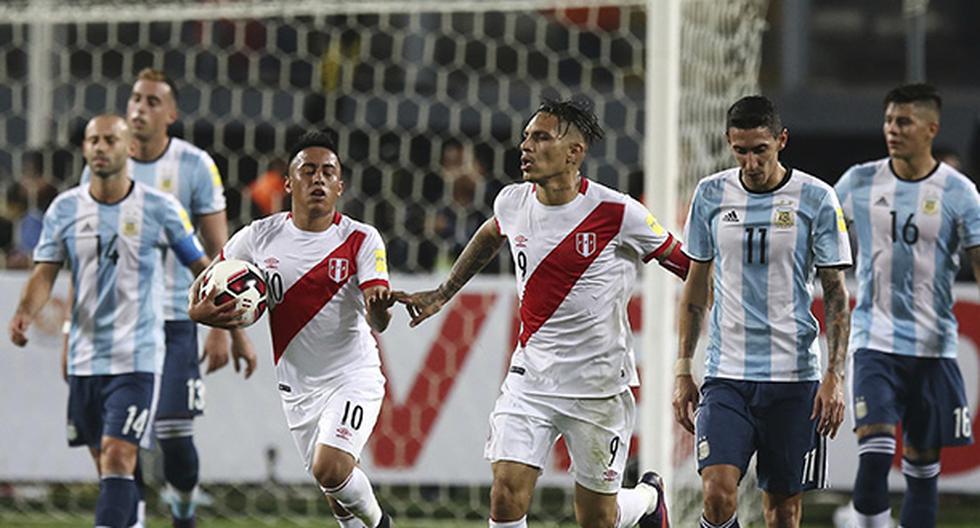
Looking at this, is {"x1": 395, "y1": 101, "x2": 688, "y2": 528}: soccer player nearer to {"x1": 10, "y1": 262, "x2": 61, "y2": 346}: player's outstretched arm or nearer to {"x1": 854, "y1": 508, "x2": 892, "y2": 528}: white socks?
{"x1": 854, "y1": 508, "x2": 892, "y2": 528}: white socks

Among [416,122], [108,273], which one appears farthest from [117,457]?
[416,122]

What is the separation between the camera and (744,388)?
705 cm

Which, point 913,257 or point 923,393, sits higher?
point 913,257

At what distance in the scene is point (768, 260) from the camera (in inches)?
276

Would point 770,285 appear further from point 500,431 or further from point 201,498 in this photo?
point 201,498

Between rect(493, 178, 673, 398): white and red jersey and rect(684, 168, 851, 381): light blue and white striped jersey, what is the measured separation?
9.6 inches

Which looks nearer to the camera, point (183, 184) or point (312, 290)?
point (312, 290)

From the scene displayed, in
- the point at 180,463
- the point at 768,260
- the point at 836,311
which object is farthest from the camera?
the point at 180,463

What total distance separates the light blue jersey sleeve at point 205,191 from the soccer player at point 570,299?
2196mm

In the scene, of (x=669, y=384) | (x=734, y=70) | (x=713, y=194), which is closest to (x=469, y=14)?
(x=734, y=70)

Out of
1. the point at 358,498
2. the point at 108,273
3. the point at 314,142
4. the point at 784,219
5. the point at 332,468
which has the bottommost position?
the point at 358,498

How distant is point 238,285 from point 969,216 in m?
3.28

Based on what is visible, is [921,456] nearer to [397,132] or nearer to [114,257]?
[114,257]

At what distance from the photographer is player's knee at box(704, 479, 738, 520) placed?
686 centimetres
